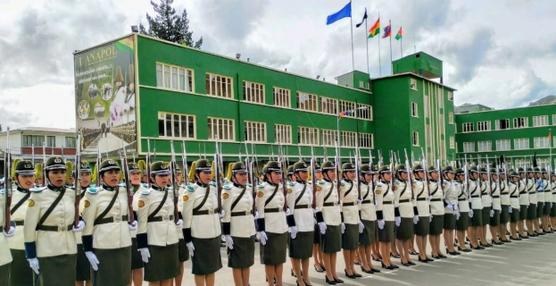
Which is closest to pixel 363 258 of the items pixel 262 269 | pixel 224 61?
pixel 262 269

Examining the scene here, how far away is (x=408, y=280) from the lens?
9750 millimetres

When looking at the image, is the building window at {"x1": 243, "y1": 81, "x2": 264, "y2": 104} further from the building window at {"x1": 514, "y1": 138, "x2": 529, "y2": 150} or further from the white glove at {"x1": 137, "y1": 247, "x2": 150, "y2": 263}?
the building window at {"x1": 514, "y1": 138, "x2": 529, "y2": 150}

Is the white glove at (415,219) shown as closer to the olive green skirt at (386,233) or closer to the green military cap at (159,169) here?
the olive green skirt at (386,233)

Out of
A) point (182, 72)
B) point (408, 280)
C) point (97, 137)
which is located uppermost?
point (182, 72)

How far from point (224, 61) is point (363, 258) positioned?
2183cm

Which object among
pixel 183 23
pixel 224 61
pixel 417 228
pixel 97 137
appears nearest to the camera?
pixel 417 228

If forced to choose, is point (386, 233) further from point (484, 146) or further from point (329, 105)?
point (484, 146)

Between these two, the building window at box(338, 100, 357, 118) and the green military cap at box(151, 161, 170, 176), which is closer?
the green military cap at box(151, 161, 170, 176)

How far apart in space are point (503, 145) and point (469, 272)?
57.6 m

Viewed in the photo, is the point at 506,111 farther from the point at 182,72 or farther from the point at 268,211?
the point at 268,211

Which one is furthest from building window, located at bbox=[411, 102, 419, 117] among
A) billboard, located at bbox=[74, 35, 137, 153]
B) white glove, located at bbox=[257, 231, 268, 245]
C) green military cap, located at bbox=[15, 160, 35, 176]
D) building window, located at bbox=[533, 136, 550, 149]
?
green military cap, located at bbox=[15, 160, 35, 176]

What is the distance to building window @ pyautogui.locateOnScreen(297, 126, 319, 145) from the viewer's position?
1499 inches

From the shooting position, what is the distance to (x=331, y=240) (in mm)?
9594

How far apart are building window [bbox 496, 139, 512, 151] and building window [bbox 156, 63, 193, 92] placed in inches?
1828
